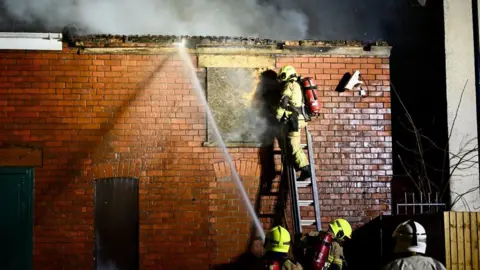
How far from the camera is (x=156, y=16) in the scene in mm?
11375

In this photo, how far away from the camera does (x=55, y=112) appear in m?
9.31

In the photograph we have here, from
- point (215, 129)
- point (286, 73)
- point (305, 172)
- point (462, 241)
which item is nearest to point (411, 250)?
point (462, 241)

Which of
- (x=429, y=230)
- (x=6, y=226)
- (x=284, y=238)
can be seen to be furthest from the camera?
(x=6, y=226)

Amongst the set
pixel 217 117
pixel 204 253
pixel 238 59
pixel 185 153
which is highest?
pixel 238 59

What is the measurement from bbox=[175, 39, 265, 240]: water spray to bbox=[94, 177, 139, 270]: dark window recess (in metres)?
1.50

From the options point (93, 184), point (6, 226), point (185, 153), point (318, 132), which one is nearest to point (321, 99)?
point (318, 132)

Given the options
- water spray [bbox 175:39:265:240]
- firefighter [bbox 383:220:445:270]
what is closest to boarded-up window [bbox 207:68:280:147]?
water spray [bbox 175:39:265:240]

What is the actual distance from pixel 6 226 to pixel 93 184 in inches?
57.4

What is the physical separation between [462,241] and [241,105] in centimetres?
390

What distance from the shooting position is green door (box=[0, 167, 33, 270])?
9.10 metres

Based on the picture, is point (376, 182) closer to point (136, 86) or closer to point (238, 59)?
point (238, 59)

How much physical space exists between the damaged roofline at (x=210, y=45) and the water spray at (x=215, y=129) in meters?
0.14

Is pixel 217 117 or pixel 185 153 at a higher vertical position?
pixel 217 117

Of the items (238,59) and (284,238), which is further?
(238,59)
